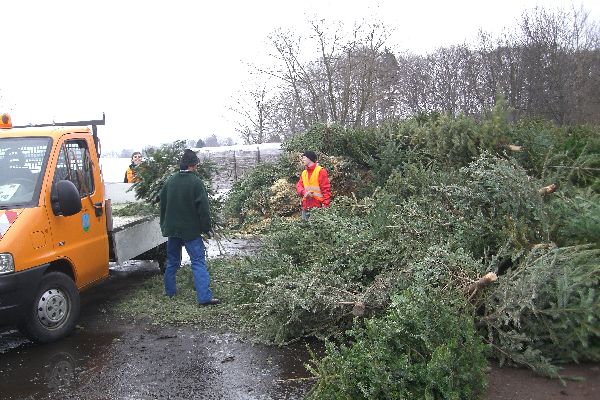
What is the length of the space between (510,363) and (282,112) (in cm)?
3026

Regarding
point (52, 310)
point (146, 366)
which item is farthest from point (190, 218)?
point (146, 366)

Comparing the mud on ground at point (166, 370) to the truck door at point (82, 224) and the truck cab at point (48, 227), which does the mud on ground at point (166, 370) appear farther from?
the truck door at point (82, 224)

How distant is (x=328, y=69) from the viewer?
2489 centimetres

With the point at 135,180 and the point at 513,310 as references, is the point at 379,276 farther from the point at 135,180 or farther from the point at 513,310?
the point at 135,180

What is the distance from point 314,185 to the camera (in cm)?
946

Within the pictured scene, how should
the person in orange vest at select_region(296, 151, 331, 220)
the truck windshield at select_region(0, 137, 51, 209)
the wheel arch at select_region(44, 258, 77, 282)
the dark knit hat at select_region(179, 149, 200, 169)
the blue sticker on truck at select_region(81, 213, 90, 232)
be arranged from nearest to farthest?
1. the truck windshield at select_region(0, 137, 51, 209)
2. the wheel arch at select_region(44, 258, 77, 282)
3. the blue sticker on truck at select_region(81, 213, 90, 232)
4. the dark knit hat at select_region(179, 149, 200, 169)
5. the person in orange vest at select_region(296, 151, 331, 220)

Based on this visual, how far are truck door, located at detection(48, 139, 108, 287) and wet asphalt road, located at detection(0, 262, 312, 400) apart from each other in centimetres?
72

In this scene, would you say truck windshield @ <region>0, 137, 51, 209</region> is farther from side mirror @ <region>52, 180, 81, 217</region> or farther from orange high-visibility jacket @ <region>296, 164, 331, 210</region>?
orange high-visibility jacket @ <region>296, 164, 331, 210</region>

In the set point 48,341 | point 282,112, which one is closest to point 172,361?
point 48,341

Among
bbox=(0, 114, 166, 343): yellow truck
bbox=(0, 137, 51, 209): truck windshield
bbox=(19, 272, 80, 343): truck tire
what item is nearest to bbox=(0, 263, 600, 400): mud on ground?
bbox=(19, 272, 80, 343): truck tire

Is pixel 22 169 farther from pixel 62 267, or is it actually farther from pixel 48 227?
pixel 62 267

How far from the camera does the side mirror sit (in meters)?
5.88

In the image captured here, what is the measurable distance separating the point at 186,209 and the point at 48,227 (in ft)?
5.55

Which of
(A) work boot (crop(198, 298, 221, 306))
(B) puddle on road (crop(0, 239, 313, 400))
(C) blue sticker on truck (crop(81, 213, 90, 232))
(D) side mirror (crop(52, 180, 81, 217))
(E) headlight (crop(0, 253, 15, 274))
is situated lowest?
(B) puddle on road (crop(0, 239, 313, 400))
